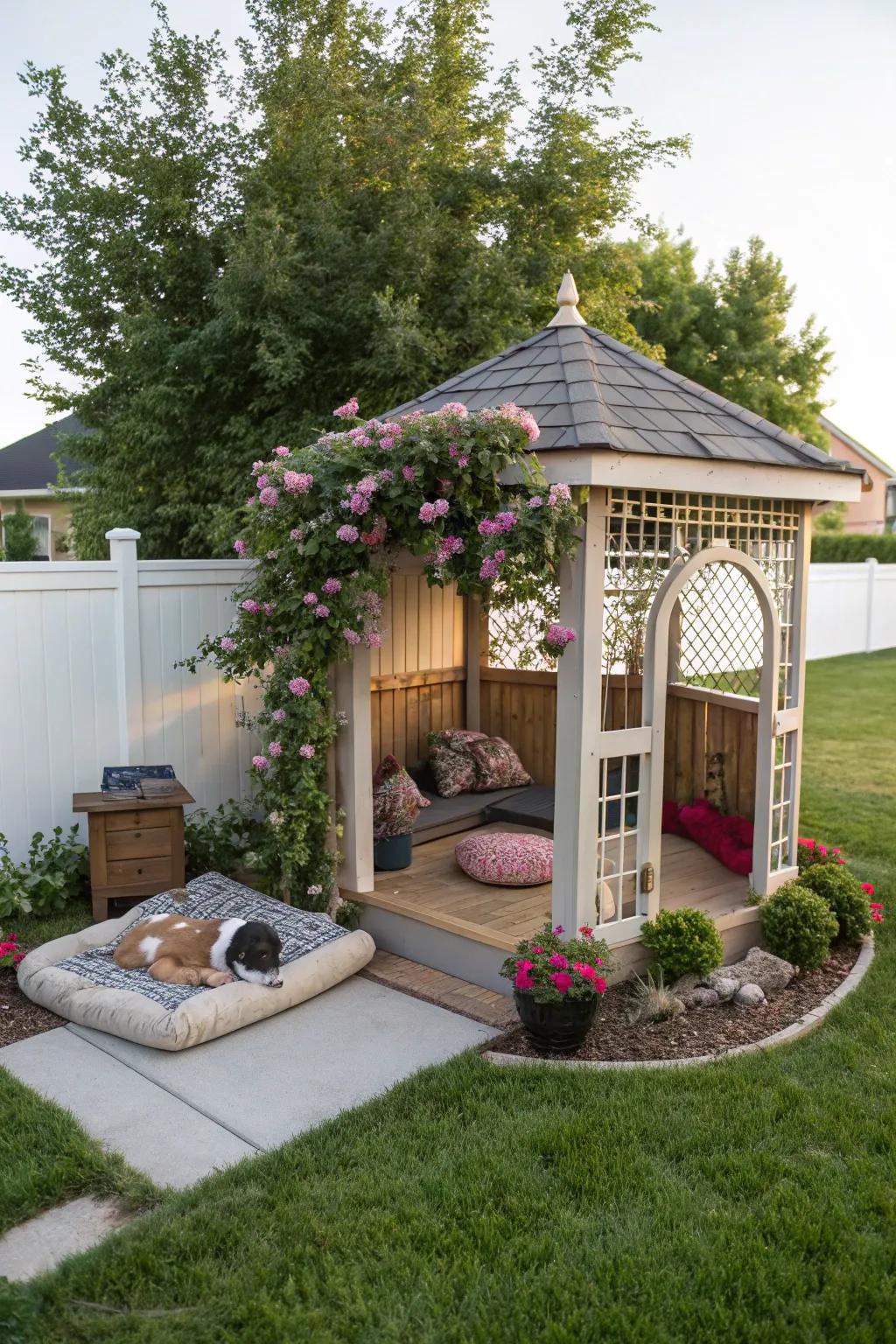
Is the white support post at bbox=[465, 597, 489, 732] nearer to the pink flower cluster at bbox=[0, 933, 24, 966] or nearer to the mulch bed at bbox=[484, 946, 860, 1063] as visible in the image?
the mulch bed at bbox=[484, 946, 860, 1063]

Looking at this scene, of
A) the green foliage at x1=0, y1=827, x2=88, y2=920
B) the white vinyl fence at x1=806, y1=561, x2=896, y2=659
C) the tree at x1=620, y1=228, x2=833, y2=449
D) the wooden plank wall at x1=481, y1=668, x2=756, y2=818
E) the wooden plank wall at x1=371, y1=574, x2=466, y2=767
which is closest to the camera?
the green foliage at x1=0, y1=827, x2=88, y2=920

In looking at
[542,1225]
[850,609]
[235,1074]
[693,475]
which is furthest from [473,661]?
[850,609]

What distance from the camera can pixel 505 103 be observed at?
988cm

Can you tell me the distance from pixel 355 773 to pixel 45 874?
175 centimetres

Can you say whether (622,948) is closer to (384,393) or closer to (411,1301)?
(411,1301)

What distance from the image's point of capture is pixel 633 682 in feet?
21.7

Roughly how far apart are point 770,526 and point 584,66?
22.6ft

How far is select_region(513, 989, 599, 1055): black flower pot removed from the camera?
398 centimetres

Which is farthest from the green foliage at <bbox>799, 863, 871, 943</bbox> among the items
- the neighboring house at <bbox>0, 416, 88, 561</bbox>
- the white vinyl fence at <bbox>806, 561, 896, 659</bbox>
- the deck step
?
the neighboring house at <bbox>0, 416, 88, 561</bbox>

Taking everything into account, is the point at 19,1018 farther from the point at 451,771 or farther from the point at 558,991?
the point at 451,771

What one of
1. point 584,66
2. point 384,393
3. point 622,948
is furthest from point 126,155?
point 622,948

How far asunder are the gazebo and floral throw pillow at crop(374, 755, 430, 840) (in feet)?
0.80

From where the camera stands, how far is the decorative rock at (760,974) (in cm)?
467

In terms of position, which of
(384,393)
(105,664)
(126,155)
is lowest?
(105,664)
